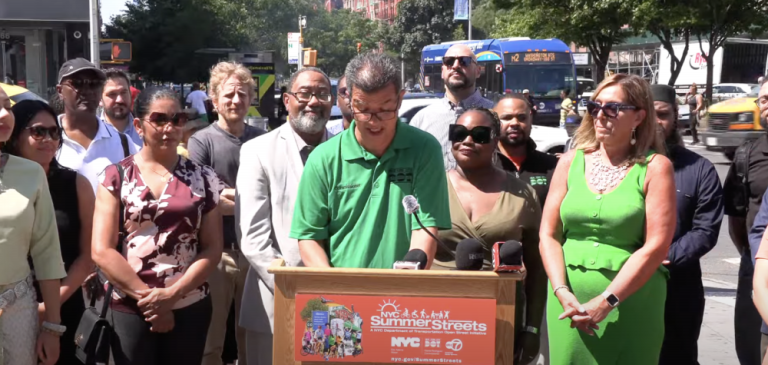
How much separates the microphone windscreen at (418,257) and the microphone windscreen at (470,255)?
0.45 ft

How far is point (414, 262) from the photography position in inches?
133

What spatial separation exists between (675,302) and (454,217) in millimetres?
1448

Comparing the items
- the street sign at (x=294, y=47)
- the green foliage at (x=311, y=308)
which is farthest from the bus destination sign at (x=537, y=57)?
the green foliage at (x=311, y=308)

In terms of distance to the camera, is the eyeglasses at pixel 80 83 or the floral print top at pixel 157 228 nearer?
the floral print top at pixel 157 228

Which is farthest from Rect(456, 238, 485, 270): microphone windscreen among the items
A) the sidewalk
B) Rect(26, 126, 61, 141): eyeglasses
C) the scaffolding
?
the scaffolding

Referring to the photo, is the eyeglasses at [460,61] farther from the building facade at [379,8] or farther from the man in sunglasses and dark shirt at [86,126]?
the building facade at [379,8]

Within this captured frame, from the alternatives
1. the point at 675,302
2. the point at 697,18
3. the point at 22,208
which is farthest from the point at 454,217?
the point at 697,18

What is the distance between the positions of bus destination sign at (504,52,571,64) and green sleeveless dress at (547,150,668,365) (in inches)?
1152

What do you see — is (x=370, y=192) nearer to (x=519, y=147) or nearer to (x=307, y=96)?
(x=307, y=96)

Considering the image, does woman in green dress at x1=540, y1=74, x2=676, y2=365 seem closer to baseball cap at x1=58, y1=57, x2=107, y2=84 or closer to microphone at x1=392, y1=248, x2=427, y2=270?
microphone at x1=392, y1=248, x2=427, y2=270

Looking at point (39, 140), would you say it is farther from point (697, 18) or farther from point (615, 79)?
point (697, 18)

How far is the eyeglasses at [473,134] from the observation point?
4797 millimetres

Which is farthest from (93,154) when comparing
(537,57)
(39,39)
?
(537,57)

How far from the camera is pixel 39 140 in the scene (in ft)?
14.5
